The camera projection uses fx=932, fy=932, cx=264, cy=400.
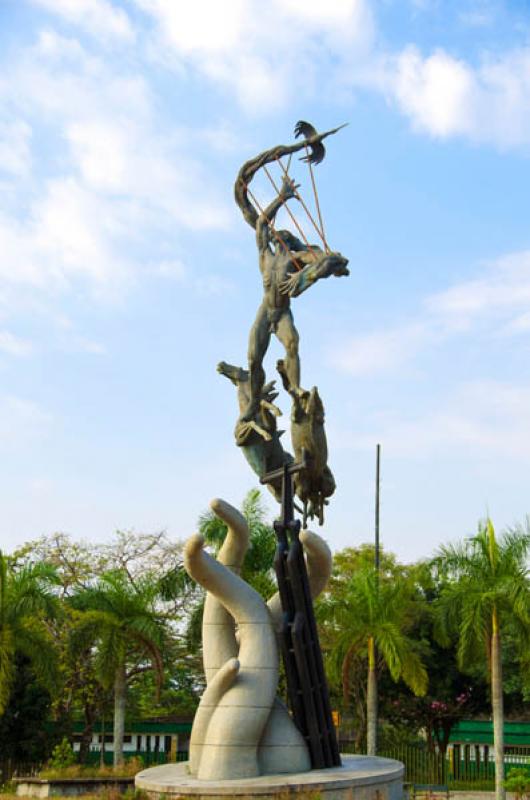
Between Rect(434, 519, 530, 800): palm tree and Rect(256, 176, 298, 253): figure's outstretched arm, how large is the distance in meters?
11.0

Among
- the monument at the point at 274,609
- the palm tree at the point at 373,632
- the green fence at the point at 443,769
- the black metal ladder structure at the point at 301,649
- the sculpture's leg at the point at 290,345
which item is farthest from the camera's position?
the green fence at the point at 443,769

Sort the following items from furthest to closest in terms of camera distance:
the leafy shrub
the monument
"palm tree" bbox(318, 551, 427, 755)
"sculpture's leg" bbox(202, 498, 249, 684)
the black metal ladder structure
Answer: "palm tree" bbox(318, 551, 427, 755) < the leafy shrub < "sculpture's leg" bbox(202, 498, 249, 684) < the black metal ladder structure < the monument

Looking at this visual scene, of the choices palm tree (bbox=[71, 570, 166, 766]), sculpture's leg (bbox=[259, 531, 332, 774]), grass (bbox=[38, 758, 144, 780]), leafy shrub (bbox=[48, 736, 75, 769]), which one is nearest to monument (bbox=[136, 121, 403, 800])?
sculpture's leg (bbox=[259, 531, 332, 774])

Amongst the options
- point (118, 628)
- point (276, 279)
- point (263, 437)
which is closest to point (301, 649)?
point (263, 437)

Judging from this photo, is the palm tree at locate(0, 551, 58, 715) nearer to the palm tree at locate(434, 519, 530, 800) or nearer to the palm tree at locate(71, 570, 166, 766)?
the palm tree at locate(71, 570, 166, 766)

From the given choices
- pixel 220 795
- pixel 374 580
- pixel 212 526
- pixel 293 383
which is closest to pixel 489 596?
pixel 374 580

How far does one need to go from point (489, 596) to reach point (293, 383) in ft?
32.9

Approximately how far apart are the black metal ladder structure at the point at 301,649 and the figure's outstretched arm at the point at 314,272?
3.13 meters

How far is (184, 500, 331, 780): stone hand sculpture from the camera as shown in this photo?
44.8ft

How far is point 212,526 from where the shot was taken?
26828 millimetres

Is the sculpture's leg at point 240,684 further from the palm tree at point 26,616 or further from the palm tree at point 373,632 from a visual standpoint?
the palm tree at point 26,616

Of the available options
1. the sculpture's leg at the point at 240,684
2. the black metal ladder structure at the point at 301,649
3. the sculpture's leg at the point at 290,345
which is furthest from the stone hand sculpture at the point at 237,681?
the sculpture's leg at the point at 290,345

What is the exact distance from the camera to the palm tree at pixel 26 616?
23.9 metres

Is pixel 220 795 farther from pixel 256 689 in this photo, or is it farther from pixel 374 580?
pixel 374 580
